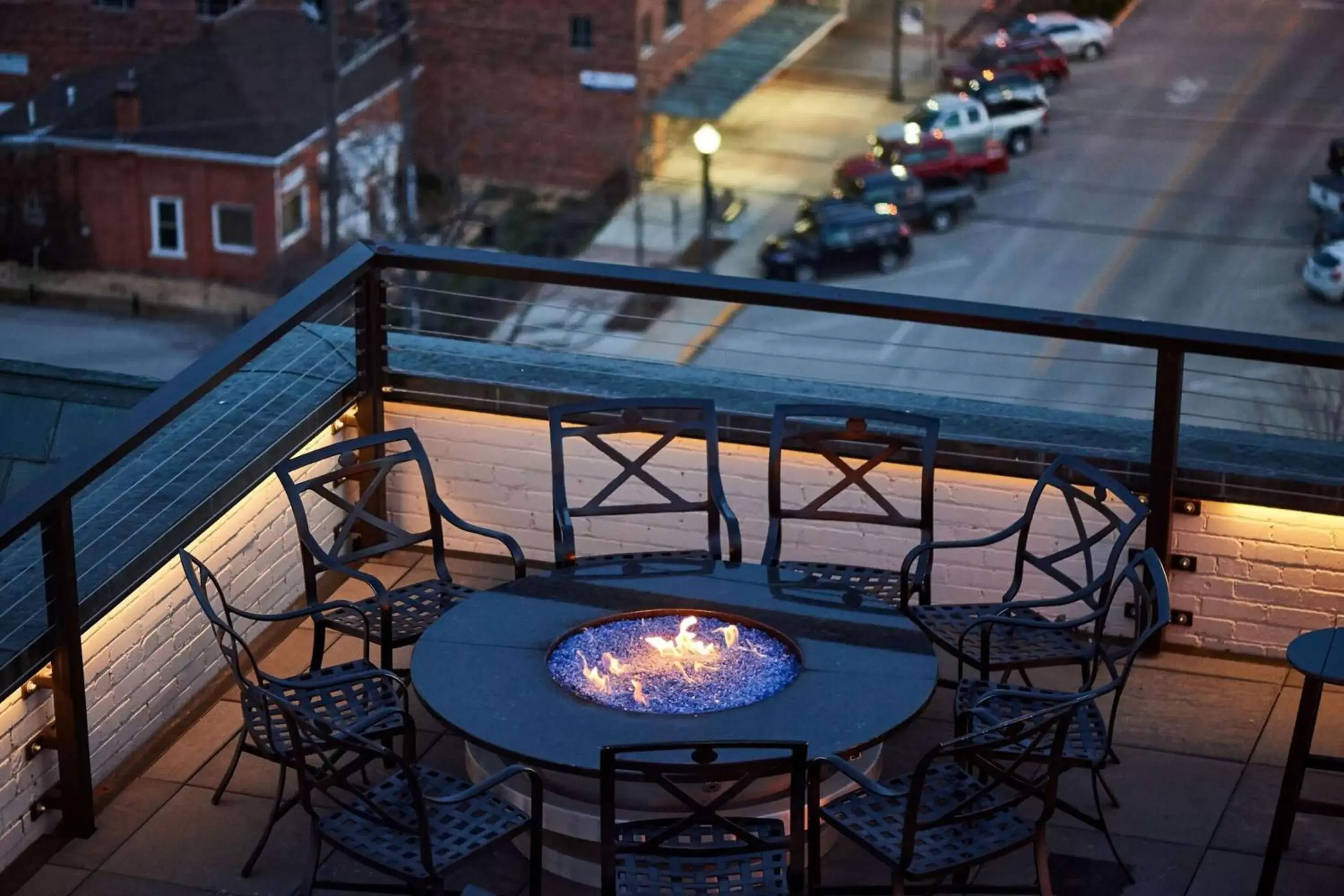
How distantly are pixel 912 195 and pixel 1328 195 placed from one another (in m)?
6.73

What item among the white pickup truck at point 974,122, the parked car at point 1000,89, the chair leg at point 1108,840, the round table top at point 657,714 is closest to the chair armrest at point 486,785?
the round table top at point 657,714

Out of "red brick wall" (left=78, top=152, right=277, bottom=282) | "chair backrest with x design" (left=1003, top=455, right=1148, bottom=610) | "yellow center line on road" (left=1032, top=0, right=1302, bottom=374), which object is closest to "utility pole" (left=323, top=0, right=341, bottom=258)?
"red brick wall" (left=78, top=152, right=277, bottom=282)

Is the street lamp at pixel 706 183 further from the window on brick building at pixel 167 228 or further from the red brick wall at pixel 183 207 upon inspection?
the window on brick building at pixel 167 228

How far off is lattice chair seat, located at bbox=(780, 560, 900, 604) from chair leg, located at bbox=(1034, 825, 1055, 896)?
96 centimetres

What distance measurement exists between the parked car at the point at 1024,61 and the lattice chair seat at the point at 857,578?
3009 centimetres

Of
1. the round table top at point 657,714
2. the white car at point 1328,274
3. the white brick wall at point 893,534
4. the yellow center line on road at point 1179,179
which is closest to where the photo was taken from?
the round table top at point 657,714

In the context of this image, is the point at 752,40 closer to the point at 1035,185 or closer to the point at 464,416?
the point at 1035,185

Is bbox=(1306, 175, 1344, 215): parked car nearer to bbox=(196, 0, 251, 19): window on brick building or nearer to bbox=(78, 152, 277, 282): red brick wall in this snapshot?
bbox=(78, 152, 277, 282): red brick wall

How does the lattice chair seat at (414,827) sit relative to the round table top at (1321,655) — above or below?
below

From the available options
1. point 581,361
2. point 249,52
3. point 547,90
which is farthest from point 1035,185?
point 581,361

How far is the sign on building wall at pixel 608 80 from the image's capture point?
1352 inches

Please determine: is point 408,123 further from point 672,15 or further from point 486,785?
point 486,785

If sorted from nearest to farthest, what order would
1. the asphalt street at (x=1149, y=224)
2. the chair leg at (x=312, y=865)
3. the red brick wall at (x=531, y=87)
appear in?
the chair leg at (x=312, y=865)
the asphalt street at (x=1149, y=224)
the red brick wall at (x=531, y=87)

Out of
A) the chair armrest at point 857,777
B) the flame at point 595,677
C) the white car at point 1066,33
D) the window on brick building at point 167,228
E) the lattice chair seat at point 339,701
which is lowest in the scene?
the window on brick building at point 167,228
